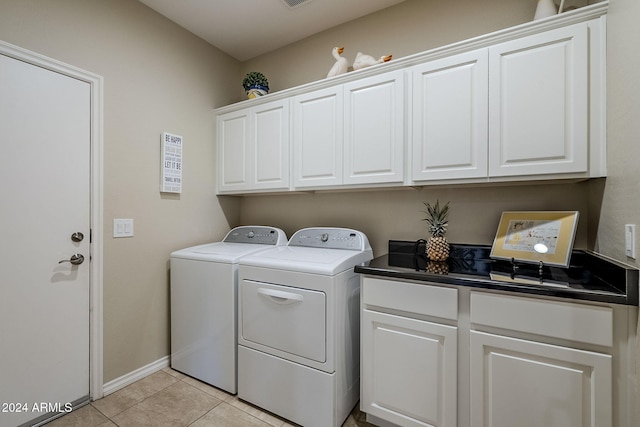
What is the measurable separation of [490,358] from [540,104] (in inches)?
49.2

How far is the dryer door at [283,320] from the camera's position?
1515 millimetres

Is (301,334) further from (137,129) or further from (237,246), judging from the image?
(137,129)

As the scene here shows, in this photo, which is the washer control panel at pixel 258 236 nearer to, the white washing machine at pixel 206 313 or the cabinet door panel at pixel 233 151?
the white washing machine at pixel 206 313

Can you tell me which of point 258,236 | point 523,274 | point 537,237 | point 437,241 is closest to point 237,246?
point 258,236

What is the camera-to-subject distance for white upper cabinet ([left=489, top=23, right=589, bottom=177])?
51.5 inches

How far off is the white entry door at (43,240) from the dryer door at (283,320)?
1036 mm

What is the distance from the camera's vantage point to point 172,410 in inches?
66.5

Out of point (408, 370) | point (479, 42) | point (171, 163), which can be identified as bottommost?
point (408, 370)

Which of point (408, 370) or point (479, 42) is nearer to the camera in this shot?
point (408, 370)

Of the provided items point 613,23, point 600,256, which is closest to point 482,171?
point 600,256

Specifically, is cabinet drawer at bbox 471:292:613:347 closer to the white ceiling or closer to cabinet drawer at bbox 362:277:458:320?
cabinet drawer at bbox 362:277:458:320

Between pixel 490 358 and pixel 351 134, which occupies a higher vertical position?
pixel 351 134

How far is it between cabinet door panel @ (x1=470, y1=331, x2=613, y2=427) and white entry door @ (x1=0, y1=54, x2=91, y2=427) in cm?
227

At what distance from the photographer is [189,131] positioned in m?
2.36
